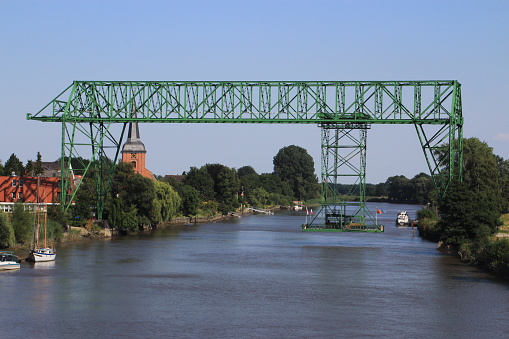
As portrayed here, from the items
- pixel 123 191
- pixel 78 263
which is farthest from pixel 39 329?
pixel 123 191

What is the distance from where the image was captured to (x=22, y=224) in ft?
172

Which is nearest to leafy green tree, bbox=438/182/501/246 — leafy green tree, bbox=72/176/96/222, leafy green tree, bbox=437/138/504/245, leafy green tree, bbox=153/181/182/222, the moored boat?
leafy green tree, bbox=437/138/504/245

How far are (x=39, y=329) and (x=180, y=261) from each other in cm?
2206

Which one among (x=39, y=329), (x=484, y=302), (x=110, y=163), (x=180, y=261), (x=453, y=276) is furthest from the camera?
(x=110, y=163)

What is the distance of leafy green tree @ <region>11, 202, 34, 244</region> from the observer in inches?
2056

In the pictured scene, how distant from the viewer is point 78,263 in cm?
4709

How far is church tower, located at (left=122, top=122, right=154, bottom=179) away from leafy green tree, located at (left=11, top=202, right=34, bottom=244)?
75.6 meters

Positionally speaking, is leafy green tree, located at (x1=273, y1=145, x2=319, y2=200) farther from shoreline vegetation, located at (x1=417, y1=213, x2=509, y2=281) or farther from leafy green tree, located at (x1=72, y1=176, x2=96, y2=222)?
shoreline vegetation, located at (x1=417, y1=213, x2=509, y2=281)

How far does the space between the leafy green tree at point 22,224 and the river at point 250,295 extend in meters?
2.79

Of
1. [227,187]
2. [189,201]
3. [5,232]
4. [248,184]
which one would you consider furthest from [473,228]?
[248,184]

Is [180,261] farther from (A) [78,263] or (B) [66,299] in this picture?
(B) [66,299]

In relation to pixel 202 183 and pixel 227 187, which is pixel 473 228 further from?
pixel 227 187

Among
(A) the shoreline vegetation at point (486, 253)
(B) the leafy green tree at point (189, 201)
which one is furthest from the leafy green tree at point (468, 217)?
(B) the leafy green tree at point (189, 201)

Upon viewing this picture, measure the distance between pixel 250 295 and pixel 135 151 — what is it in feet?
319
